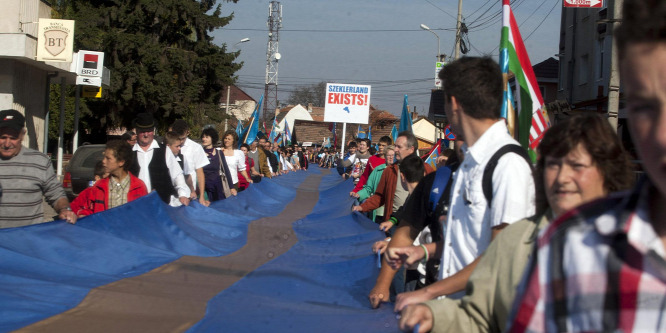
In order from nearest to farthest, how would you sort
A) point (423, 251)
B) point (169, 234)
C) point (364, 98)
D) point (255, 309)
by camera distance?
1. point (423, 251)
2. point (255, 309)
3. point (169, 234)
4. point (364, 98)

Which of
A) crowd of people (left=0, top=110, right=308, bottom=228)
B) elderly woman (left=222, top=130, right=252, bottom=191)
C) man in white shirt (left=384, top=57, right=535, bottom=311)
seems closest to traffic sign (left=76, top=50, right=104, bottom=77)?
crowd of people (left=0, top=110, right=308, bottom=228)

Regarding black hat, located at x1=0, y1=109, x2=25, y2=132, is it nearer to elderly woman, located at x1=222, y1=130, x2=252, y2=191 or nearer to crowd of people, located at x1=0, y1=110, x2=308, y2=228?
crowd of people, located at x1=0, y1=110, x2=308, y2=228

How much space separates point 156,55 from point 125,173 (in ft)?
94.5

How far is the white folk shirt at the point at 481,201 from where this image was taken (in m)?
2.65

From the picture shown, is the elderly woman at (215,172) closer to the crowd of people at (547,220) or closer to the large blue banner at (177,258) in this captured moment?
the large blue banner at (177,258)

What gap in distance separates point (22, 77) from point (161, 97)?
1444 centimetres

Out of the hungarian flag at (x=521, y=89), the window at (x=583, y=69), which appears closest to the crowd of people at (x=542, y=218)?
the hungarian flag at (x=521, y=89)

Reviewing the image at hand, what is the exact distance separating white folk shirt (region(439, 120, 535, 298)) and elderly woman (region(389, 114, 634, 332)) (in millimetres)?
278

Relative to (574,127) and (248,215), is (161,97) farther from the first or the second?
(574,127)

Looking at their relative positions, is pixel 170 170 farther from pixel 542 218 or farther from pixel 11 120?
pixel 542 218

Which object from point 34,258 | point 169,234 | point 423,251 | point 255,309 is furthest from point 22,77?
point 423,251

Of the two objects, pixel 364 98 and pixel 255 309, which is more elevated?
pixel 364 98

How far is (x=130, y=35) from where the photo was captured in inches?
1358

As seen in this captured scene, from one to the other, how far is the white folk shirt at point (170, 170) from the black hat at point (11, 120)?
7.39ft
